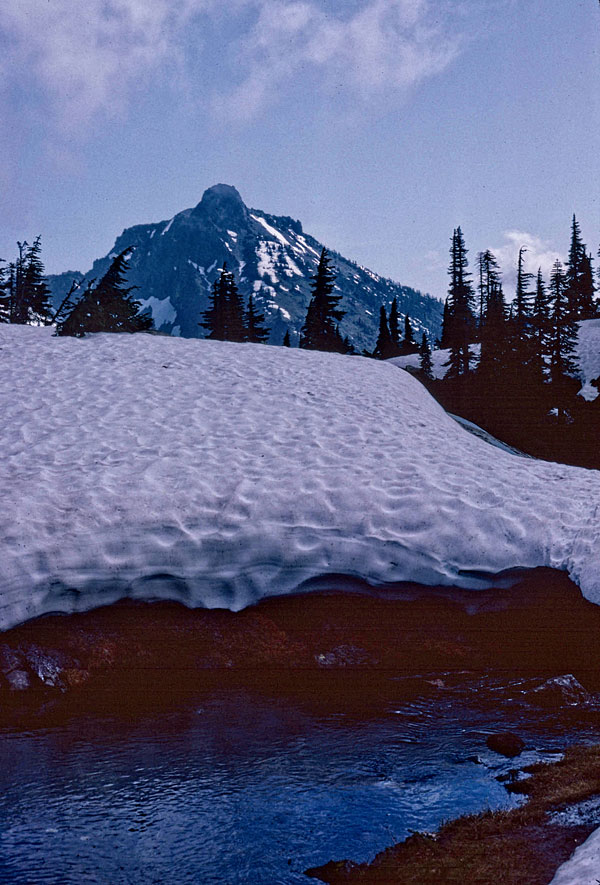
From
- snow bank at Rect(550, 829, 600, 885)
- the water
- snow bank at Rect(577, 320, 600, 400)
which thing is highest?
snow bank at Rect(577, 320, 600, 400)

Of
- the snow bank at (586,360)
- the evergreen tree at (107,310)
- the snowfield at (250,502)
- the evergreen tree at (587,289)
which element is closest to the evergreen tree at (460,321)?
the snow bank at (586,360)

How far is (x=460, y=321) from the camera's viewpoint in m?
43.4

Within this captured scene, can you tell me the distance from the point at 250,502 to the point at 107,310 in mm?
20628

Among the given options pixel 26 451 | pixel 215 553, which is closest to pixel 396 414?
pixel 215 553

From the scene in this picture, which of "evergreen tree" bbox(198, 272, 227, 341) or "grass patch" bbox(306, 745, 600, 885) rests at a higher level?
"evergreen tree" bbox(198, 272, 227, 341)

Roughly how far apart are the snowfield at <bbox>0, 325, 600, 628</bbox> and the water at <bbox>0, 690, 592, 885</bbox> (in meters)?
1.59

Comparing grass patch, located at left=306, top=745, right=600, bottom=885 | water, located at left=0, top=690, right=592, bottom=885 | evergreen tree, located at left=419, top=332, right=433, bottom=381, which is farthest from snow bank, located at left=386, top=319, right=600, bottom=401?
grass patch, located at left=306, top=745, right=600, bottom=885

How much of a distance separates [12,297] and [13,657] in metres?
44.2

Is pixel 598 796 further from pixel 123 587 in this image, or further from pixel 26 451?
pixel 26 451

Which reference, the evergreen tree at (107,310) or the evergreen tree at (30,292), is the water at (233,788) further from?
the evergreen tree at (30,292)

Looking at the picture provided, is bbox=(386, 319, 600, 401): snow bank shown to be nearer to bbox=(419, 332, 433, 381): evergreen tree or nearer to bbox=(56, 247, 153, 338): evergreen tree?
bbox=(419, 332, 433, 381): evergreen tree

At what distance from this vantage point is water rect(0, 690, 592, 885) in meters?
4.38

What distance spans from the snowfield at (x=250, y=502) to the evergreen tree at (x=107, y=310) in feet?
31.5

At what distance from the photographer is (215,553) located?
7707 mm
